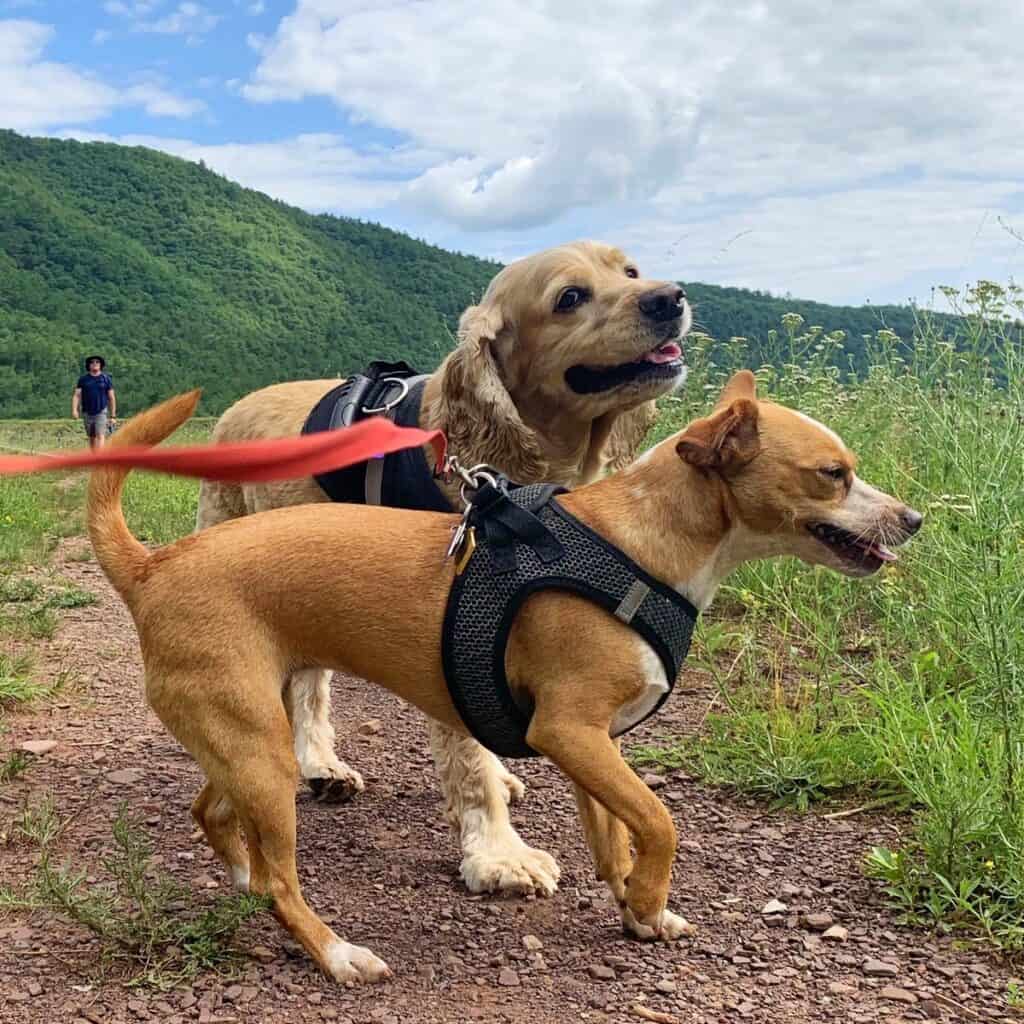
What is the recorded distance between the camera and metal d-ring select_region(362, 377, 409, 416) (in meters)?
4.13

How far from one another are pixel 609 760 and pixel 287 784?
864mm

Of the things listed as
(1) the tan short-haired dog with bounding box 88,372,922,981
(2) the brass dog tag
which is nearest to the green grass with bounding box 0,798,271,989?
(1) the tan short-haired dog with bounding box 88,372,922,981

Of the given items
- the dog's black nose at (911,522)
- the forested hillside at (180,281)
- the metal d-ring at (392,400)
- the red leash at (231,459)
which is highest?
the forested hillside at (180,281)

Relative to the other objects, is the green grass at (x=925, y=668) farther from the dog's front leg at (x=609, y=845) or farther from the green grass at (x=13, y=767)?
the green grass at (x=13, y=767)

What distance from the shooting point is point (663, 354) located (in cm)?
390

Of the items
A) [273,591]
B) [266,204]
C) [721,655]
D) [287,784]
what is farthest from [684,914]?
[266,204]

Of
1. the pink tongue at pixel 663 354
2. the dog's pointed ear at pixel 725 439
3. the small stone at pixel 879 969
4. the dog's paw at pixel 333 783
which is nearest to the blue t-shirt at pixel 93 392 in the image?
the dog's paw at pixel 333 783

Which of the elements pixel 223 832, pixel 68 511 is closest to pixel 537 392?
pixel 223 832

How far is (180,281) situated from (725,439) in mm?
87097

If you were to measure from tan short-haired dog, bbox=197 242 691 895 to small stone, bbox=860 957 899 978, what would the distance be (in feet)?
3.41

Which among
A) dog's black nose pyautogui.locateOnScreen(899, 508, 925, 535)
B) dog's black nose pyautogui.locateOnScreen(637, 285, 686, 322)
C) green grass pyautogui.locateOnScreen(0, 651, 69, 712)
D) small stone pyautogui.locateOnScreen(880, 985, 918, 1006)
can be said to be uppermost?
dog's black nose pyautogui.locateOnScreen(637, 285, 686, 322)

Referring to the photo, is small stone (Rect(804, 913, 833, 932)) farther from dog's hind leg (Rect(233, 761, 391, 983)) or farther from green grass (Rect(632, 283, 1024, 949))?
dog's hind leg (Rect(233, 761, 391, 983))

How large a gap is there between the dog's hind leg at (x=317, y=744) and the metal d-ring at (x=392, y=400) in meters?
1.01

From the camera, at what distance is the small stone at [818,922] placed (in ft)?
10.3
